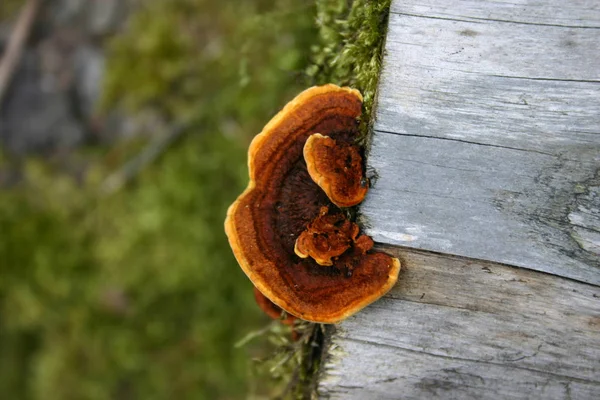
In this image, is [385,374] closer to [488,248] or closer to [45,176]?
[488,248]

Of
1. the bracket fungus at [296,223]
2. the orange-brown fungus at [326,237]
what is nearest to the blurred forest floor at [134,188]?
the bracket fungus at [296,223]

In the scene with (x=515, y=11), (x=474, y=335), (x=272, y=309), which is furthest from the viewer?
(x=272, y=309)

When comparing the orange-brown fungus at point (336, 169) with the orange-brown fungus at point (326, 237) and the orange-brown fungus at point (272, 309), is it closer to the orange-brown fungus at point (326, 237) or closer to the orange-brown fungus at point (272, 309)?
the orange-brown fungus at point (326, 237)

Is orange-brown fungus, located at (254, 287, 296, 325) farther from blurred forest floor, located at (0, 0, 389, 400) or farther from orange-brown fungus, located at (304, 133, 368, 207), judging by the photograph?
blurred forest floor, located at (0, 0, 389, 400)

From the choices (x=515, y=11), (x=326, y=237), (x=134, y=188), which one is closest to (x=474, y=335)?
(x=326, y=237)

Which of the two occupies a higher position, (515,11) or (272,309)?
(515,11)

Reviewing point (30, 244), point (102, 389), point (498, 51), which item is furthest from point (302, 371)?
point (30, 244)

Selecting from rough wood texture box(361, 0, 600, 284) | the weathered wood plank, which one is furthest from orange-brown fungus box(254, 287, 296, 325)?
the weathered wood plank

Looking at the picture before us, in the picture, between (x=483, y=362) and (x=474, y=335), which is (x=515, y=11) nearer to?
(x=474, y=335)
